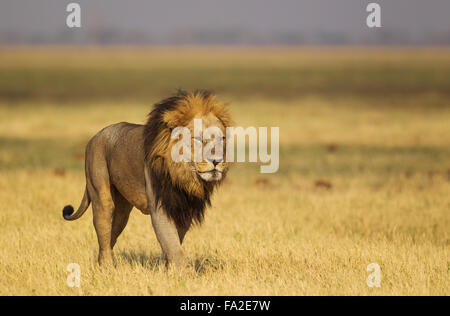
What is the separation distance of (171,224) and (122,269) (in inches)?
30.8

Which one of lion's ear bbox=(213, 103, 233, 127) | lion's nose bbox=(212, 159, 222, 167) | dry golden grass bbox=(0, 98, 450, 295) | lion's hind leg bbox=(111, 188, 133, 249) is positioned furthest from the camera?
lion's hind leg bbox=(111, 188, 133, 249)

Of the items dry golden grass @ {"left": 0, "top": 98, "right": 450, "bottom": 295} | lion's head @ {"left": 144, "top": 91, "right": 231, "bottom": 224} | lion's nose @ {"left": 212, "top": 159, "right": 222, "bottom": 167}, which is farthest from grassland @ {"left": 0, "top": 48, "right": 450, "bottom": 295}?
lion's nose @ {"left": 212, "top": 159, "right": 222, "bottom": 167}

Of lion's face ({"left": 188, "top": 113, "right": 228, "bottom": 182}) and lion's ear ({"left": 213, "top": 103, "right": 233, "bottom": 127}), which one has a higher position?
lion's ear ({"left": 213, "top": 103, "right": 233, "bottom": 127})

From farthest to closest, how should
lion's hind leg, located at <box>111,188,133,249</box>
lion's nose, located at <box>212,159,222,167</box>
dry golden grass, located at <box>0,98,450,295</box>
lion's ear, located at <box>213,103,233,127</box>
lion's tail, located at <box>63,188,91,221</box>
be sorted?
lion's tail, located at <box>63,188,91,221</box> < lion's hind leg, located at <box>111,188,133,249</box> < dry golden grass, located at <box>0,98,450,295</box> < lion's ear, located at <box>213,103,233,127</box> < lion's nose, located at <box>212,159,222,167</box>

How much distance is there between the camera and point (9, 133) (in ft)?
80.7

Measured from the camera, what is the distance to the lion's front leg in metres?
6.46

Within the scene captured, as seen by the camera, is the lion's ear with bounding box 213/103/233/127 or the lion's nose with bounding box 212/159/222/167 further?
the lion's ear with bounding box 213/103/233/127

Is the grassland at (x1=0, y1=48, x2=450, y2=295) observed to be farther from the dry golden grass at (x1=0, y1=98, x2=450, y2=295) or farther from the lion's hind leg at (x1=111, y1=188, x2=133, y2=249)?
the lion's hind leg at (x1=111, y1=188, x2=133, y2=249)

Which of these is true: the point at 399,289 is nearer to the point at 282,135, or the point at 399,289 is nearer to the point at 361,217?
the point at 361,217

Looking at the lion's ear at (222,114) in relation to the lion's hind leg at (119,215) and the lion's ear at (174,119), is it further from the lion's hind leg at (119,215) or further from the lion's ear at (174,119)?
the lion's hind leg at (119,215)

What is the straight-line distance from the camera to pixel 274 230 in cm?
955

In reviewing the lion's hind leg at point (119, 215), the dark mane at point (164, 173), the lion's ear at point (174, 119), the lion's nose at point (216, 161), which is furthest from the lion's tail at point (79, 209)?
the lion's nose at point (216, 161)

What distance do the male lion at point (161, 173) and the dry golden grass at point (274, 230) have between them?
428 millimetres

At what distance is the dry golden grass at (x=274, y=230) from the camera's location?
6.59m
